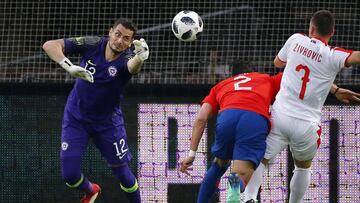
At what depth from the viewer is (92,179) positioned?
992 cm

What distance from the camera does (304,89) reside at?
24.7ft

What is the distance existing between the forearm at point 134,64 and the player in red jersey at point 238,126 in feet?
2.38

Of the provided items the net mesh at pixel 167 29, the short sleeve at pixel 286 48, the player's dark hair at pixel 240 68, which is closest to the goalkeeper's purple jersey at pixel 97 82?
the short sleeve at pixel 286 48

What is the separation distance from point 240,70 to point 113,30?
2464mm

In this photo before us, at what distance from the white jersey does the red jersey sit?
18 centimetres

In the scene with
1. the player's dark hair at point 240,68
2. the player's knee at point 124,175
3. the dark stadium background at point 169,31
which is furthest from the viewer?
the dark stadium background at point 169,31

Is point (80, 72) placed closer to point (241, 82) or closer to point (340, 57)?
point (241, 82)

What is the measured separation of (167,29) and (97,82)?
18.3 ft

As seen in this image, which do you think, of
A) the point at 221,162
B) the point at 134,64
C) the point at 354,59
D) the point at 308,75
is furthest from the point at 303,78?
the point at 134,64

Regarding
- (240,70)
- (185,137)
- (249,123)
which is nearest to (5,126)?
(185,137)

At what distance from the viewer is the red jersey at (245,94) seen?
7457mm

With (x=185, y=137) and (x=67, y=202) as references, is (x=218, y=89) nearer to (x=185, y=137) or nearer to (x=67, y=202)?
(x=185, y=137)

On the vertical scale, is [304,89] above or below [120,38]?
below

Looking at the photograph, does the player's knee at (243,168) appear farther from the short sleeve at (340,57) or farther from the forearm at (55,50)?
the forearm at (55,50)
